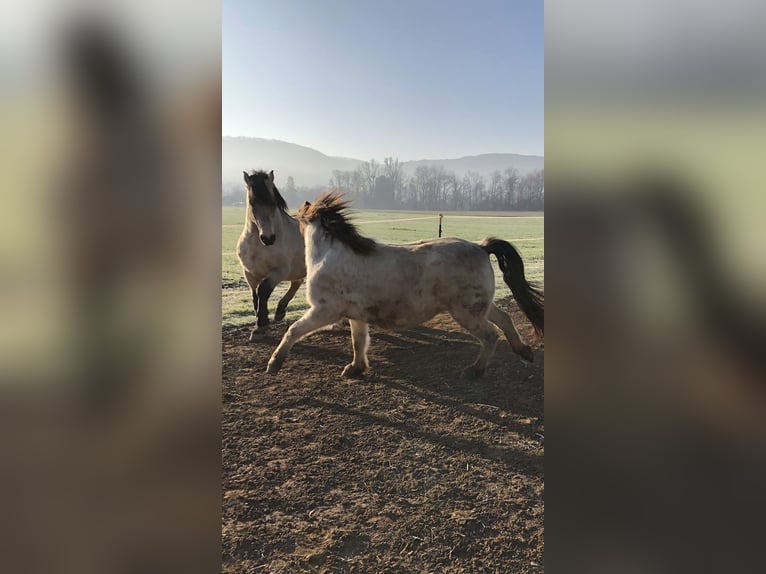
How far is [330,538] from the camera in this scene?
169 centimetres

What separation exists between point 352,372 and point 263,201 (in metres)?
1.98

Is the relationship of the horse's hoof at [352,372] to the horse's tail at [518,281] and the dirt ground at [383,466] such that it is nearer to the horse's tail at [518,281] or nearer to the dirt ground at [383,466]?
the dirt ground at [383,466]

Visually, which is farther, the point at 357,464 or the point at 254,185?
the point at 254,185

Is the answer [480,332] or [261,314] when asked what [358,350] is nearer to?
[480,332]

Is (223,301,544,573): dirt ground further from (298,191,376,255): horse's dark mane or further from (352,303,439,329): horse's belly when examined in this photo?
(298,191,376,255): horse's dark mane

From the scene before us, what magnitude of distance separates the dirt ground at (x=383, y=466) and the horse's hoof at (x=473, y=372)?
0.06m

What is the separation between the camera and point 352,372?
3639 millimetres

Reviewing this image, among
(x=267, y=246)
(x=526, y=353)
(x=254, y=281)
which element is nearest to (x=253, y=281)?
(x=254, y=281)
